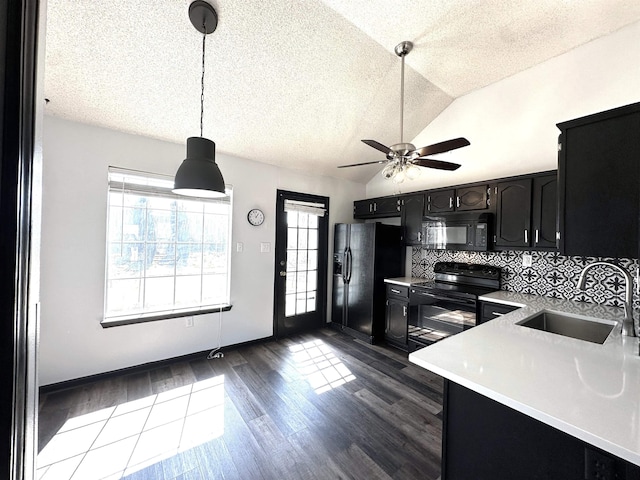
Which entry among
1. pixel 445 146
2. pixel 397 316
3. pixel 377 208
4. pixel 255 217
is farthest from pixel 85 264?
pixel 377 208

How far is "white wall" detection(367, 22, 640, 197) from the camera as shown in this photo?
2.25 meters

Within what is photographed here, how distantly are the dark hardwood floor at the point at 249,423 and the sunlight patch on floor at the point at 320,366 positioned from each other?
0.06ft

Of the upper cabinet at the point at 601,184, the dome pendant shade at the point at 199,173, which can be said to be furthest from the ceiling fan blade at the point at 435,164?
the dome pendant shade at the point at 199,173

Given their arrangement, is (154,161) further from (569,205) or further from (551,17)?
(551,17)

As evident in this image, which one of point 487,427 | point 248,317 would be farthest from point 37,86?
point 248,317

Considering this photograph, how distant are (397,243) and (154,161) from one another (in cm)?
332

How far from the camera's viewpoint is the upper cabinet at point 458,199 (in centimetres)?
296

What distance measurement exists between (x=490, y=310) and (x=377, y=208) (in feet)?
7.00

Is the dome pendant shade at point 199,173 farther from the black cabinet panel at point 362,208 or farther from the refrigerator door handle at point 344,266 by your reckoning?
the black cabinet panel at point 362,208

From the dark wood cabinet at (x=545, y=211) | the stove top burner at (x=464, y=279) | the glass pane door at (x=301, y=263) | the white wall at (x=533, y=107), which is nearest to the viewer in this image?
the white wall at (x=533, y=107)

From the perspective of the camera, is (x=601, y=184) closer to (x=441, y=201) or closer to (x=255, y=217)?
(x=441, y=201)

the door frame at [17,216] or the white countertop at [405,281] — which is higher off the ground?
the door frame at [17,216]

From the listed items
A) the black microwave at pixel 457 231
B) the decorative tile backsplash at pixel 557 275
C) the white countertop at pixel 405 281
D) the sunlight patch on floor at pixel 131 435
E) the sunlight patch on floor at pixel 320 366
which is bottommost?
the sunlight patch on floor at pixel 131 435

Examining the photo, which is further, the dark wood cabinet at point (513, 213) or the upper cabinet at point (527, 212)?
the dark wood cabinet at point (513, 213)
